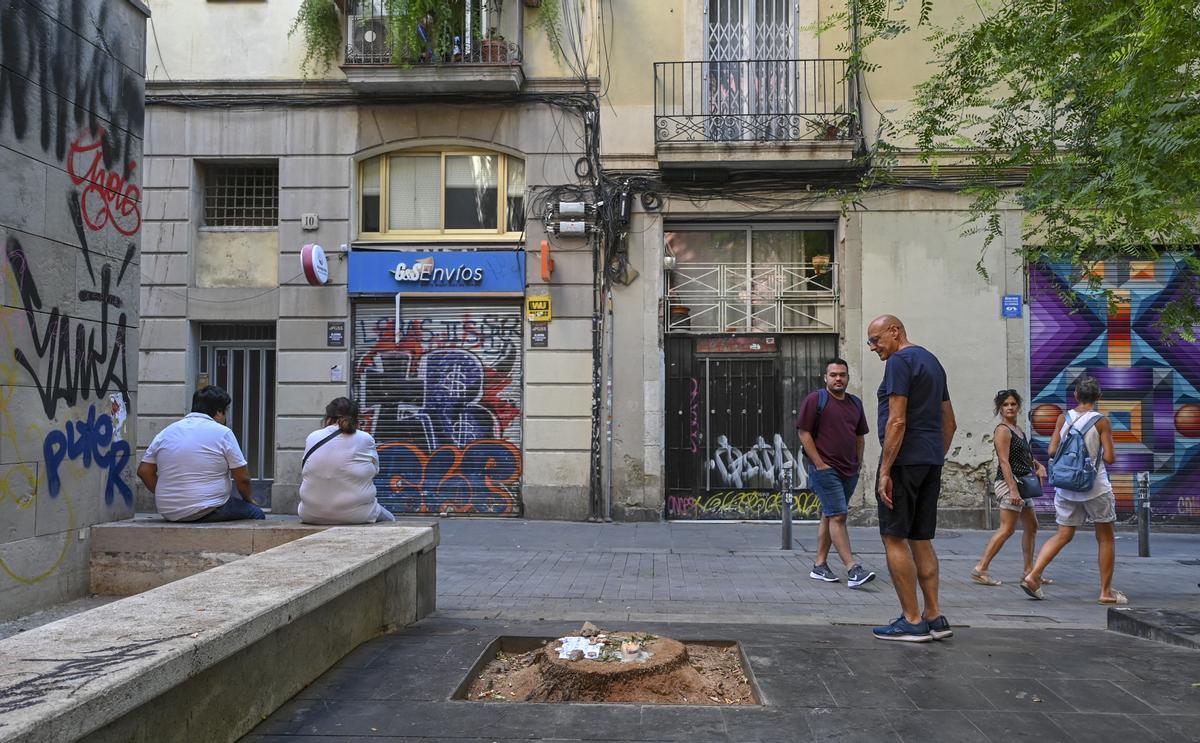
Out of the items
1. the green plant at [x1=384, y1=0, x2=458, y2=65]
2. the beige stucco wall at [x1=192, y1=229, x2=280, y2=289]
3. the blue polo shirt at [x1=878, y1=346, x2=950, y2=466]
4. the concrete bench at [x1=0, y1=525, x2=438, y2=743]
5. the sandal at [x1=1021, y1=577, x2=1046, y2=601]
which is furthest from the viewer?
the beige stucco wall at [x1=192, y1=229, x2=280, y2=289]

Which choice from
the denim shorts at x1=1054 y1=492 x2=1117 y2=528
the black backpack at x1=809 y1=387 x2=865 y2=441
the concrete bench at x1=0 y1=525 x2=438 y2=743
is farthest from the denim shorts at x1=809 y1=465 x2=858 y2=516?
the concrete bench at x1=0 y1=525 x2=438 y2=743

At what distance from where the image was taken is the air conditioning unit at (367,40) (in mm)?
12438

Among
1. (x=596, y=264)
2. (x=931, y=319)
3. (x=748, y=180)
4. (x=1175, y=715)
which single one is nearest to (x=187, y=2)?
(x=596, y=264)

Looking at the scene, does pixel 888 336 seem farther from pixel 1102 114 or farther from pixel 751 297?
pixel 751 297

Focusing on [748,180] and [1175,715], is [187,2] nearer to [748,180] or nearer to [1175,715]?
[748,180]

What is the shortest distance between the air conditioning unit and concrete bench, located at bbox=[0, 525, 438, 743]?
9308 mm

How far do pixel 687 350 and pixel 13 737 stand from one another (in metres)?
11.1

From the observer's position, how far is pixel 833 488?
7.51m

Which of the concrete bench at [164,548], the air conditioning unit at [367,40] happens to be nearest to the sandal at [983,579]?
the concrete bench at [164,548]

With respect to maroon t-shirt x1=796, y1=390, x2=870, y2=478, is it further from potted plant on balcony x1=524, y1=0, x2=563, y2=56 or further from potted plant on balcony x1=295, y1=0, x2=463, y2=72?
potted plant on balcony x1=295, y1=0, x2=463, y2=72

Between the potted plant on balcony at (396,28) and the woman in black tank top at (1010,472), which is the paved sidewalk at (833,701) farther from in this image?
the potted plant on balcony at (396,28)

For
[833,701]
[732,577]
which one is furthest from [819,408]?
[833,701]

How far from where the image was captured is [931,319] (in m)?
12.2

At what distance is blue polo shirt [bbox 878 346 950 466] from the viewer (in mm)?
5301
